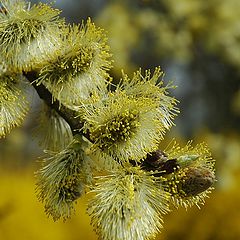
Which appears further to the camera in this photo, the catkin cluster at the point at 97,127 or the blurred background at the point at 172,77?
the blurred background at the point at 172,77

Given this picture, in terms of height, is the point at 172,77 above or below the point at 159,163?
above

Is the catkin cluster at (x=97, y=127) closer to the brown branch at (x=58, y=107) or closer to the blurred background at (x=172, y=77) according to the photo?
the brown branch at (x=58, y=107)

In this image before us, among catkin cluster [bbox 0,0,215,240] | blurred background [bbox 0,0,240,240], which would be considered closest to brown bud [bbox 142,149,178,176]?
catkin cluster [bbox 0,0,215,240]

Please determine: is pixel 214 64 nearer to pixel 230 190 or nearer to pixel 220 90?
pixel 220 90

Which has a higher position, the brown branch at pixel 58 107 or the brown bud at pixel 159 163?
the brown bud at pixel 159 163

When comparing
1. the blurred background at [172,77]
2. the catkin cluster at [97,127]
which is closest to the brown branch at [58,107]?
the catkin cluster at [97,127]

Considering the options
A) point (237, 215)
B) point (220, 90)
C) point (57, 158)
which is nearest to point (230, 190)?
point (237, 215)

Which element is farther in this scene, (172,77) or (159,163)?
(172,77)

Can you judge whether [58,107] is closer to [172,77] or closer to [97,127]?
[97,127]

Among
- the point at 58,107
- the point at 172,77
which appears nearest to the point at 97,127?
the point at 58,107
